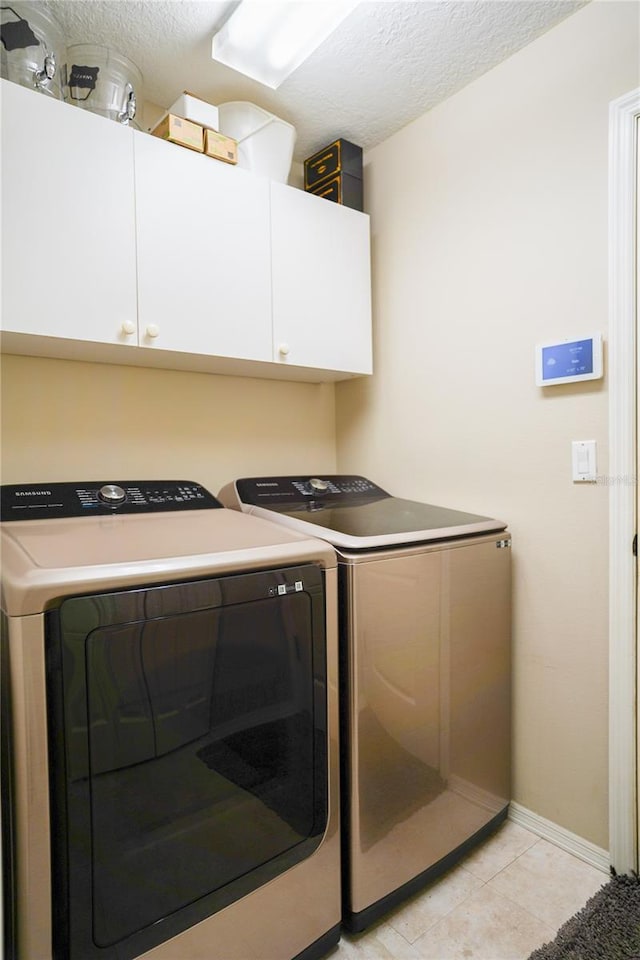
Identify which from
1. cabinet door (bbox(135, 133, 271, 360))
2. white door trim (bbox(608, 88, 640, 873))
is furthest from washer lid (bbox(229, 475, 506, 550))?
cabinet door (bbox(135, 133, 271, 360))

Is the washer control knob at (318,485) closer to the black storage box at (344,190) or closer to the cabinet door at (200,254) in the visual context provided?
the cabinet door at (200,254)

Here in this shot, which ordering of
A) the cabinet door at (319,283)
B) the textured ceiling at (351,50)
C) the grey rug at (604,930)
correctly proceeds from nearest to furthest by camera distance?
the grey rug at (604,930), the textured ceiling at (351,50), the cabinet door at (319,283)

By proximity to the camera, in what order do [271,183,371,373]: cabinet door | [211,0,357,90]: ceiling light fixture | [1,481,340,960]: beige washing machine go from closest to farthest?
[1,481,340,960]: beige washing machine
[211,0,357,90]: ceiling light fixture
[271,183,371,373]: cabinet door

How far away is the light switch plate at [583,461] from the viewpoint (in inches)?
61.1

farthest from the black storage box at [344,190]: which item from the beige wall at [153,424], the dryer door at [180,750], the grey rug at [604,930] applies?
the grey rug at [604,930]

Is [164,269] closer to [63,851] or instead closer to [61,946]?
[63,851]

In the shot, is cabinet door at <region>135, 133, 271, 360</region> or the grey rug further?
cabinet door at <region>135, 133, 271, 360</region>

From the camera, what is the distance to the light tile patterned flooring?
4.26 feet

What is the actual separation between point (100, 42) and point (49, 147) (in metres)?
0.56

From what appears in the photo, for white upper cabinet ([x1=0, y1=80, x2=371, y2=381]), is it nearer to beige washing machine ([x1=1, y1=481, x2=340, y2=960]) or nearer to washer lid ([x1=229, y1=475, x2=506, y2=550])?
washer lid ([x1=229, y1=475, x2=506, y2=550])

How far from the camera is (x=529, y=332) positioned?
67.8 inches

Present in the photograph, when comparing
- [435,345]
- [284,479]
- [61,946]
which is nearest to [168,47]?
[435,345]

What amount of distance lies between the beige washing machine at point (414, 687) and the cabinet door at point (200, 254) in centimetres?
59

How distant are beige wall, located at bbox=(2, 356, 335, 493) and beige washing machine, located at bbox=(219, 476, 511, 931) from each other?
38cm
